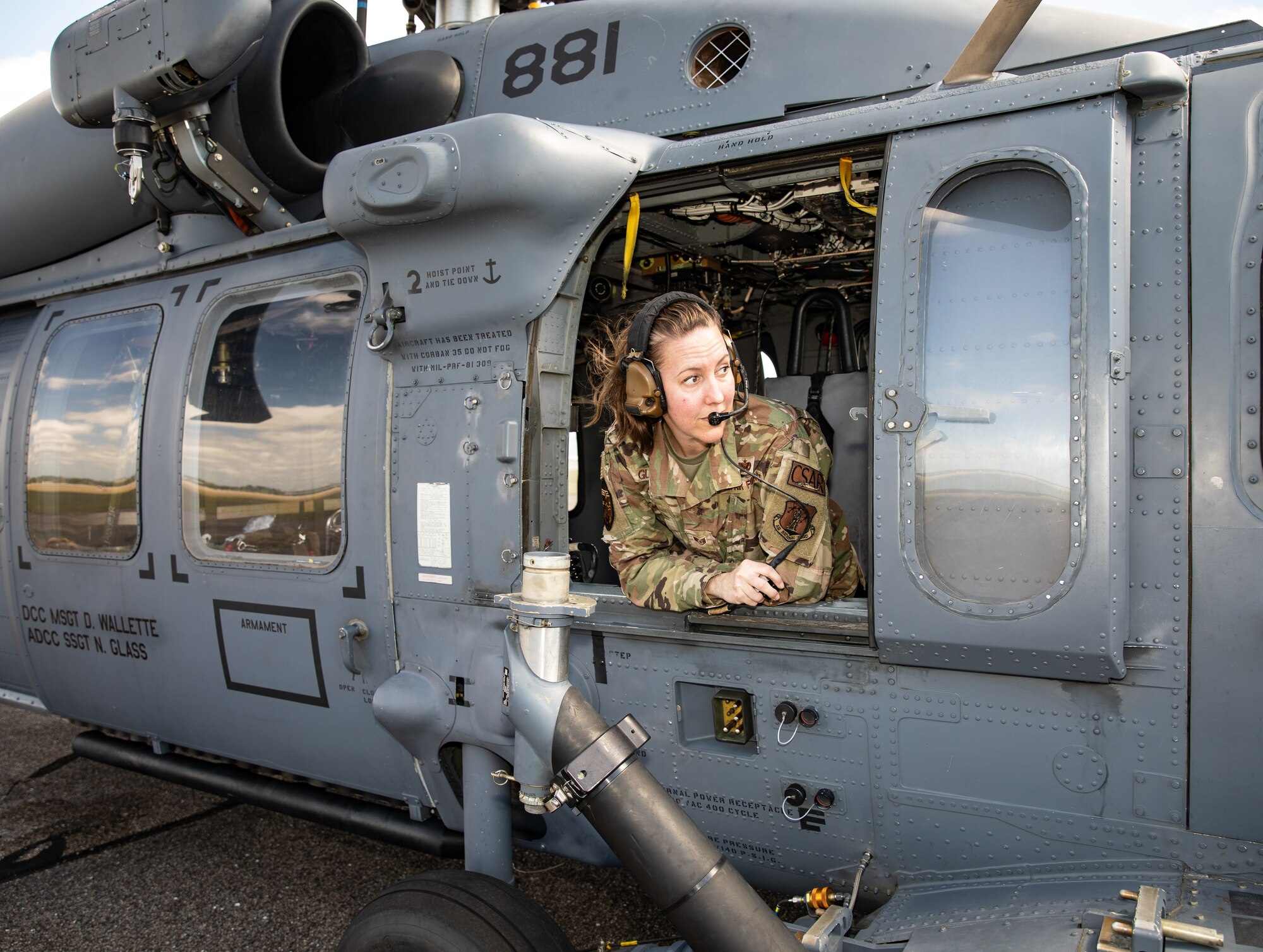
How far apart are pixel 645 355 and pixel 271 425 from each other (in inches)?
66.4

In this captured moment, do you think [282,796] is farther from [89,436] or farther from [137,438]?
[89,436]

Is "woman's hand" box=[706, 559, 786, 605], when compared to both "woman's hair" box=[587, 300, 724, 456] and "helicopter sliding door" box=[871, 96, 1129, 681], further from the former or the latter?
"woman's hair" box=[587, 300, 724, 456]

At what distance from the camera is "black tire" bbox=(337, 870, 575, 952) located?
91.5 inches

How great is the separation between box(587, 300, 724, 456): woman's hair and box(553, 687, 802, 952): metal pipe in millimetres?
957

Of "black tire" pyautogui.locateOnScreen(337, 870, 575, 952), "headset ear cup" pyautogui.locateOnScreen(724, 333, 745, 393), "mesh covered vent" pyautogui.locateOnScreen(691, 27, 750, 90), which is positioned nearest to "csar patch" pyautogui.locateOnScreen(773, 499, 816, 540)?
"headset ear cup" pyautogui.locateOnScreen(724, 333, 745, 393)

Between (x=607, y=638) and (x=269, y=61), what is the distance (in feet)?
9.00

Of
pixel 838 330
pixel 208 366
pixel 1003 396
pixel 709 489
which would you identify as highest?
pixel 838 330

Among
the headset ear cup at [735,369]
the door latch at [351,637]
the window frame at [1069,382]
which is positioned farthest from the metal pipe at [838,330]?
the door latch at [351,637]

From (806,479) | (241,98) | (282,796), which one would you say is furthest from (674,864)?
(241,98)

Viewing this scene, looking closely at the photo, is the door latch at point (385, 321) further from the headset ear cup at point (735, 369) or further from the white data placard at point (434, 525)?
the headset ear cup at point (735, 369)

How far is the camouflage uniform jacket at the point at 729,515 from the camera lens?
2539 millimetres

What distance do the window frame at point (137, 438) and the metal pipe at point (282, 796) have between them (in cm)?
92

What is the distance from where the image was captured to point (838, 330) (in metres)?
4.14

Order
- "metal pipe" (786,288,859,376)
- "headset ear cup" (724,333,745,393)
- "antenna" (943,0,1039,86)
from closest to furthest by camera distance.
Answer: "antenna" (943,0,1039,86) < "headset ear cup" (724,333,745,393) < "metal pipe" (786,288,859,376)
